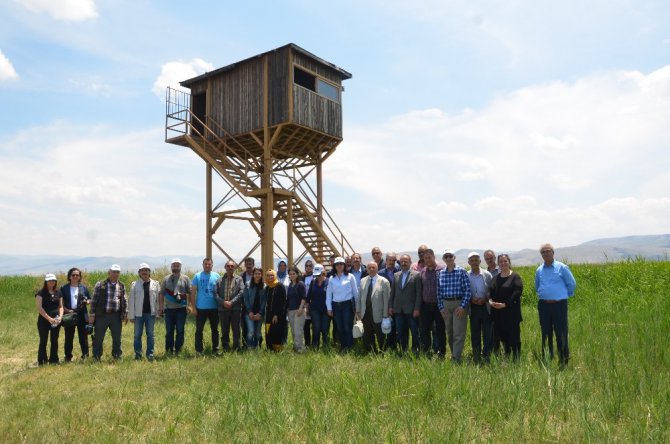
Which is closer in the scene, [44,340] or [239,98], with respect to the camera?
[44,340]

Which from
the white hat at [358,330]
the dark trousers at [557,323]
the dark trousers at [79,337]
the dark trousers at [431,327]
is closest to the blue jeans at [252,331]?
the white hat at [358,330]

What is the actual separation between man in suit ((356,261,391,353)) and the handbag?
558 centimetres

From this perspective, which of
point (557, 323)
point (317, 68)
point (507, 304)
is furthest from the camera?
point (317, 68)

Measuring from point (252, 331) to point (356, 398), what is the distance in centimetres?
485

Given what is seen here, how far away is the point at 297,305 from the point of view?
34.4ft

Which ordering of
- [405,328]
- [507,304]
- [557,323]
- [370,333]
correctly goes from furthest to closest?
[370,333] → [405,328] → [507,304] → [557,323]

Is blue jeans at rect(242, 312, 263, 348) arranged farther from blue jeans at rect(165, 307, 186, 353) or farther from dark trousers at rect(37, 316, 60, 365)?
dark trousers at rect(37, 316, 60, 365)

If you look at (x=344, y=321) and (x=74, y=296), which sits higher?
(x=74, y=296)

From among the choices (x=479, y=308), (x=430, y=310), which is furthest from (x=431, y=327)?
(x=479, y=308)

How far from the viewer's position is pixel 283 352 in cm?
971

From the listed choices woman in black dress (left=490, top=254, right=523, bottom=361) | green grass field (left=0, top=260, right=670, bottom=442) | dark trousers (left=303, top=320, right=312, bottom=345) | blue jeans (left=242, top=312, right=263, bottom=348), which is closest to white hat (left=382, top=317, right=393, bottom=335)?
green grass field (left=0, top=260, right=670, bottom=442)

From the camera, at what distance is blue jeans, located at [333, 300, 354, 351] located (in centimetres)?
1006

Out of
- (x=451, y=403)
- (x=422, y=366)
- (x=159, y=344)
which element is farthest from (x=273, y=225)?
(x=451, y=403)

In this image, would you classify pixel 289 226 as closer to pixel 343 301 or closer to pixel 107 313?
pixel 343 301
